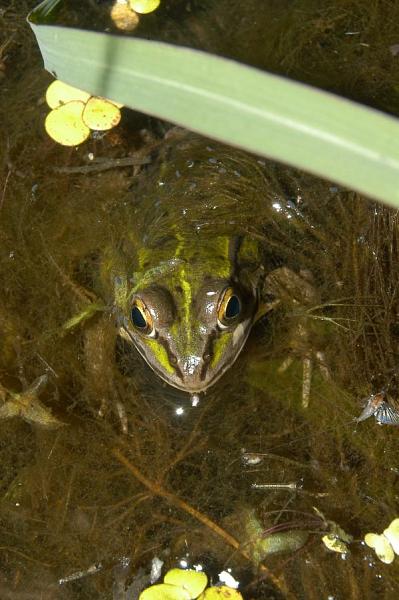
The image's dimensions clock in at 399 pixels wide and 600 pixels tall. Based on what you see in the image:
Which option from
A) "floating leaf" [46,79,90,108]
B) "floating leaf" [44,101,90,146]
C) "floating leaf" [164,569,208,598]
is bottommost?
"floating leaf" [164,569,208,598]

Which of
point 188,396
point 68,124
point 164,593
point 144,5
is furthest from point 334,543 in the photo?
point 144,5

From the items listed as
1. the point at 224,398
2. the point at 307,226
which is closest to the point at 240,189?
the point at 307,226

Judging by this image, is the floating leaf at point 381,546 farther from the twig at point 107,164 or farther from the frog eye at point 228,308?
the twig at point 107,164

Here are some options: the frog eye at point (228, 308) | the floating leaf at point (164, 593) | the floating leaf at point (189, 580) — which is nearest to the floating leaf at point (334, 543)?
the floating leaf at point (189, 580)

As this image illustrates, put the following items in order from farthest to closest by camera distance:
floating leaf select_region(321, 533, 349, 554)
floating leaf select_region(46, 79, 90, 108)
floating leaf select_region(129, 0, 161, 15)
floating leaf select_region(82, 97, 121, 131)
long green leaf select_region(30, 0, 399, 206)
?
floating leaf select_region(129, 0, 161, 15) < floating leaf select_region(46, 79, 90, 108) < floating leaf select_region(82, 97, 121, 131) < floating leaf select_region(321, 533, 349, 554) < long green leaf select_region(30, 0, 399, 206)

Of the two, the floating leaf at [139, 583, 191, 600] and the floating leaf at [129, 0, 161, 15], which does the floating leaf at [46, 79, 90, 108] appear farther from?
the floating leaf at [139, 583, 191, 600]

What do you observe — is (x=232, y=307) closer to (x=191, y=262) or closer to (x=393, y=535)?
(x=191, y=262)

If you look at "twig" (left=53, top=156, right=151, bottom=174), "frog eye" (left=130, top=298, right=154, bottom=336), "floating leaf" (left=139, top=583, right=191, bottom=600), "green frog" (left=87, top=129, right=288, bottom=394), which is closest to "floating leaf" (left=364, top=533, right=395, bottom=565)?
"floating leaf" (left=139, top=583, right=191, bottom=600)
